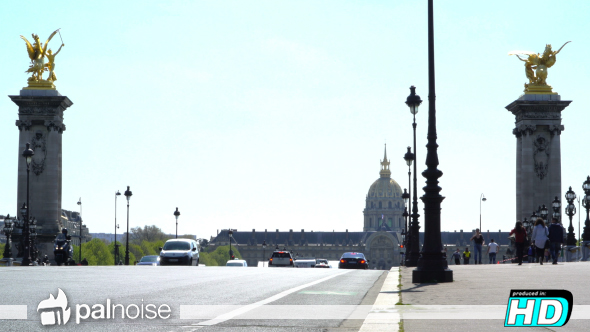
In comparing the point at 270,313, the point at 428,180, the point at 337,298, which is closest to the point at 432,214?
the point at 428,180

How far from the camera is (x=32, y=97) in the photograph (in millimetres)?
76500

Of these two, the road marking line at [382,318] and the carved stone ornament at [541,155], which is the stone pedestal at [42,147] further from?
the road marking line at [382,318]

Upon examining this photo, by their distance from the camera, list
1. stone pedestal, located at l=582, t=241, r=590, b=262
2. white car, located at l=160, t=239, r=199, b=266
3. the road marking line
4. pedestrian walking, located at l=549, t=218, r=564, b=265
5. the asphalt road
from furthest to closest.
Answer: white car, located at l=160, t=239, r=199, b=266, stone pedestal, located at l=582, t=241, r=590, b=262, pedestrian walking, located at l=549, t=218, r=564, b=265, the asphalt road, the road marking line

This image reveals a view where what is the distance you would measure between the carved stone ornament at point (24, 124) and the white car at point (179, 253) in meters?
36.0

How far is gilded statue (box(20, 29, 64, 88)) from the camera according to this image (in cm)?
7838

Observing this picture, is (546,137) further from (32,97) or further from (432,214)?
(432,214)

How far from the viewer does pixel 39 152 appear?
76438 mm

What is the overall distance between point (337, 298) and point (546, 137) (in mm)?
65669

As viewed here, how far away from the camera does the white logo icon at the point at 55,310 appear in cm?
1033

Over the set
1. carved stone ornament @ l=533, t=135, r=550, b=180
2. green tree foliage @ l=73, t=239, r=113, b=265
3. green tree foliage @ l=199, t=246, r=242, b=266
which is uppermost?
carved stone ornament @ l=533, t=135, r=550, b=180

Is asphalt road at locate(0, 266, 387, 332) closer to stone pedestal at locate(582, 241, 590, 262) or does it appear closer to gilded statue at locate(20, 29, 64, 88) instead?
stone pedestal at locate(582, 241, 590, 262)

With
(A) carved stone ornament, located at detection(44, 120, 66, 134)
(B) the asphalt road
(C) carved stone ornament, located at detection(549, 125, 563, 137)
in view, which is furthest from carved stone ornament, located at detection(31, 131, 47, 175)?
(B) the asphalt road

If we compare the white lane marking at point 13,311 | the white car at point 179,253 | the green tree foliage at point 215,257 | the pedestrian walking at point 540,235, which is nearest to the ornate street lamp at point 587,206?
the pedestrian walking at point 540,235

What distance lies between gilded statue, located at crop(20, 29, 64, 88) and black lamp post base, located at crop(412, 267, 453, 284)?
212 ft
